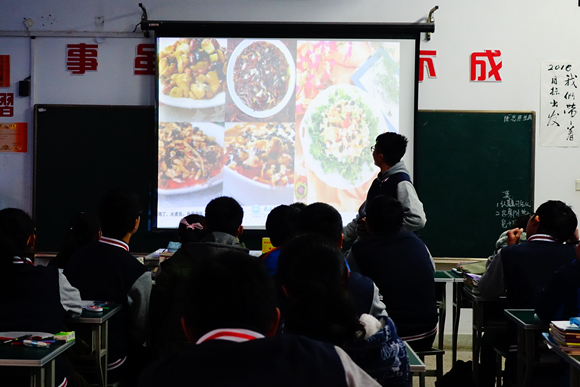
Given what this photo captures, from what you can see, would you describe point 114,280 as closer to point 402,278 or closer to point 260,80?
point 402,278

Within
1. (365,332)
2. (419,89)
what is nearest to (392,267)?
(365,332)

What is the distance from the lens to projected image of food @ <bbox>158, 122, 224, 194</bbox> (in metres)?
4.46

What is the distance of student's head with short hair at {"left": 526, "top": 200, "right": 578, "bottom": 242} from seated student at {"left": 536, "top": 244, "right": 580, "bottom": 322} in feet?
1.49

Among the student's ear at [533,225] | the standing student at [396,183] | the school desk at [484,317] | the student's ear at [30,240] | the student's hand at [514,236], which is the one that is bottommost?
the school desk at [484,317]

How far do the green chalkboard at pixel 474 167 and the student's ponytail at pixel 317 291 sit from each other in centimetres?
319

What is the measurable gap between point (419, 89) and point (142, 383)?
13.2 feet

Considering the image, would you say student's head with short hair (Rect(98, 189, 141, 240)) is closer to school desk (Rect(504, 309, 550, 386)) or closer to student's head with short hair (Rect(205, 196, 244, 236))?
student's head with short hair (Rect(205, 196, 244, 236))

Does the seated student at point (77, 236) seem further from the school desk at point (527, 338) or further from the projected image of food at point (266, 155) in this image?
the school desk at point (527, 338)

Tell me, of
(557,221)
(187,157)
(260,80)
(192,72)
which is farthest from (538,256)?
(192,72)

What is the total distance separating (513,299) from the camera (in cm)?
275

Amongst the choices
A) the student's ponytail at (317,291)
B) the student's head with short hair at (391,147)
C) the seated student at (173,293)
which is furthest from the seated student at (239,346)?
the student's head with short hair at (391,147)

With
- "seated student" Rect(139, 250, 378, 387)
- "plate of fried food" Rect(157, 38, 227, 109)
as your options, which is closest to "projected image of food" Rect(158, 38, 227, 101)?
"plate of fried food" Rect(157, 38, 227, 109)

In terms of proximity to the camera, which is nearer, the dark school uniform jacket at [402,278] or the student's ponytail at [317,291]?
the student's ponytail at [317,291]

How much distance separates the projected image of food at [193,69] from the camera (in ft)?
14.5
